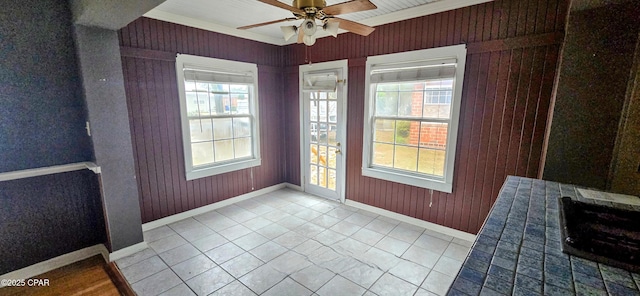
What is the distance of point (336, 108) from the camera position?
3.94m

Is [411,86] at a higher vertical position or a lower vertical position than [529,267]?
higher

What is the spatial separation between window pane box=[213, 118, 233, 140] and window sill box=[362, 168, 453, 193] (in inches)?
80.4

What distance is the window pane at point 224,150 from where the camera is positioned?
3806 mm

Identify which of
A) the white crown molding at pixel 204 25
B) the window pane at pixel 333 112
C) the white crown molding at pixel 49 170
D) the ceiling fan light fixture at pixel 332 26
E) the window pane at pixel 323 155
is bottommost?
the window pane at pixel 323 155

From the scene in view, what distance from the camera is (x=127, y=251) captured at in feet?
8.83

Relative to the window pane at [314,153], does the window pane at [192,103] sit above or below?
above

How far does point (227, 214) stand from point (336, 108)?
218cm

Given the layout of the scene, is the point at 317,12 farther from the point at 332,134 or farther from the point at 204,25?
the point at 332,134

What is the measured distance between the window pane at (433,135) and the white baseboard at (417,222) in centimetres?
97

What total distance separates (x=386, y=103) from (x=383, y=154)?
68 cm

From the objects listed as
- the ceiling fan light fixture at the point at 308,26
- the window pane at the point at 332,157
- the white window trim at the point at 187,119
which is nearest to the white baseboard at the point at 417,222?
the window pane at the point at 332,157

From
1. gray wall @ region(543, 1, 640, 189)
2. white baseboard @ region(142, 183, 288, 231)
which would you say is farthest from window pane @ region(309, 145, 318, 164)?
gray wall @ region(543, 1, 640, 189)

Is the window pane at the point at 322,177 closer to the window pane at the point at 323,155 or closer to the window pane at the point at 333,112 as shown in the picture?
the window pane at the point at 323,155

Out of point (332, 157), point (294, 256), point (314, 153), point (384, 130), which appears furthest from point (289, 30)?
point (314, 153)
